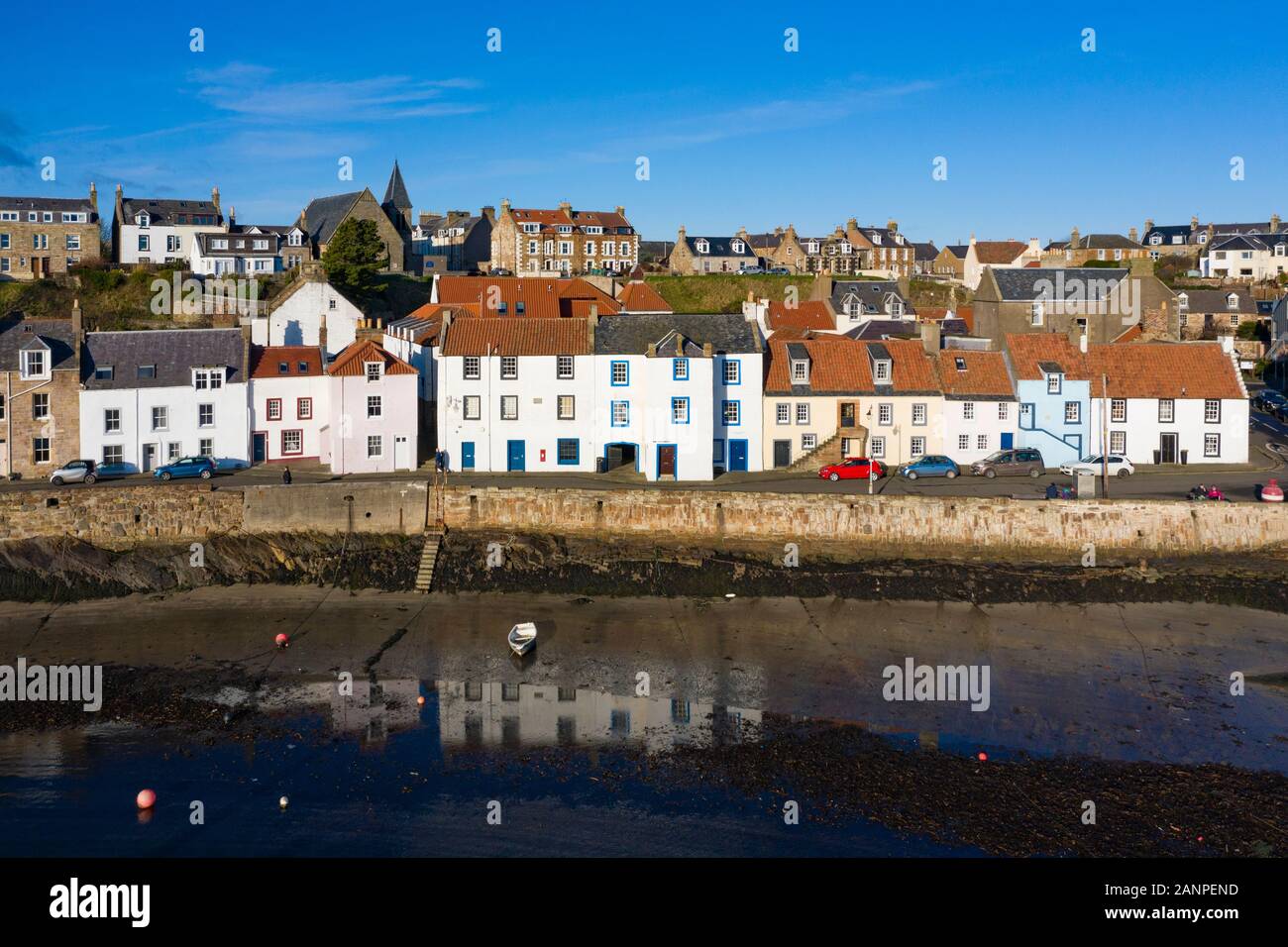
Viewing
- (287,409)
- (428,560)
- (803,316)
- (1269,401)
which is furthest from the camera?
(803,316)

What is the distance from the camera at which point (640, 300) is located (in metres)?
59.1

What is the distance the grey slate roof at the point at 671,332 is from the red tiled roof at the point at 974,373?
734cm

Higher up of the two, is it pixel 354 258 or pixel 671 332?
pixel 354 258

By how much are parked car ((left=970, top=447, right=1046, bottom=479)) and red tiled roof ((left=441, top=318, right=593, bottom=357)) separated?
1476 centimetres

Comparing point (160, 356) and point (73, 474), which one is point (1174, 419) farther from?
point (73, 474)

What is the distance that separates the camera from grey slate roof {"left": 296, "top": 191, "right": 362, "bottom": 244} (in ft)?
219

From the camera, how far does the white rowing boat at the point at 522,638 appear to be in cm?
2597

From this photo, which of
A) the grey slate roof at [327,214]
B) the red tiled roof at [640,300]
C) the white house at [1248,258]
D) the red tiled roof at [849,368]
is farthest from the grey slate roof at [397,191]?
the white house at [1248,258]

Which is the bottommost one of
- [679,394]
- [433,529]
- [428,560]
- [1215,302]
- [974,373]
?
[428,560]

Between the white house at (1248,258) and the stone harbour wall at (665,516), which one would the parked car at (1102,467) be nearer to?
the stone harbour wall at (665,516)

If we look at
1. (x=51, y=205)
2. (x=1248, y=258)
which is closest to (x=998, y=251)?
(x=1248, y=258)

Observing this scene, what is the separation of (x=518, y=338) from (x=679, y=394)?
6710 mm

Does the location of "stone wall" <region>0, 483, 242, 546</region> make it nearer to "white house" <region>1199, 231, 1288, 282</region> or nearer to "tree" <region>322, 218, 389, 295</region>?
"tree" <region>322, 218, 389, 295</region>

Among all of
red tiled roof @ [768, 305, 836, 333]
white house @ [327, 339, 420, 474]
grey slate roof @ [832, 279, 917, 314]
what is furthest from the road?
grey slate roof @ [832, 279, 917, 314]
